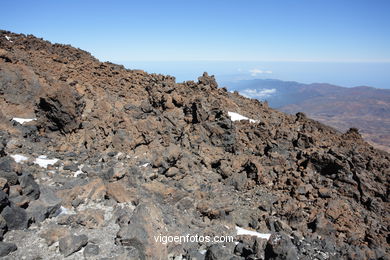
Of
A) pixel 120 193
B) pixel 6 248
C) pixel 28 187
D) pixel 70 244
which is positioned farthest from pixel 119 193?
pixel 6 248

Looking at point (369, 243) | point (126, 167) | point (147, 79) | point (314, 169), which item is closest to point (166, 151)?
point (126, 167)

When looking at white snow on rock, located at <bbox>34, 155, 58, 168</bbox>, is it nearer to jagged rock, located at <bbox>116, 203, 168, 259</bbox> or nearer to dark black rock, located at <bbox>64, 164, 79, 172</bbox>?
dark black rock, located at <bbox>64, 164, 79, 172</bbox>

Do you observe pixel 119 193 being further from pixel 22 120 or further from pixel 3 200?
pixel 22 120

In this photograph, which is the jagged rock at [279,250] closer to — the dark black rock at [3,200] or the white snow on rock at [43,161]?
the dark black rock at [3,200]

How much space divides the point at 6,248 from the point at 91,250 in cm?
201

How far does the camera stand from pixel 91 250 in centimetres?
738

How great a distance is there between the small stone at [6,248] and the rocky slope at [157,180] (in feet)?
0.08

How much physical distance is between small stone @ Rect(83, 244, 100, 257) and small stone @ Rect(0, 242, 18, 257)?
169cm

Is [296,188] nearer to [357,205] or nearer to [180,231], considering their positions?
[357,205]

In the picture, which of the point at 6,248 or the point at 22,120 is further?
the point at 22,120

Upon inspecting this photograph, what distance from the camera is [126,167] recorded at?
11.9 m

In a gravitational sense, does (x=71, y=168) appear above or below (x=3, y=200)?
below

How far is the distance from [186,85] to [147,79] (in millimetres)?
3531

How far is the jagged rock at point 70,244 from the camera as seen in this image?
23.5 ft
